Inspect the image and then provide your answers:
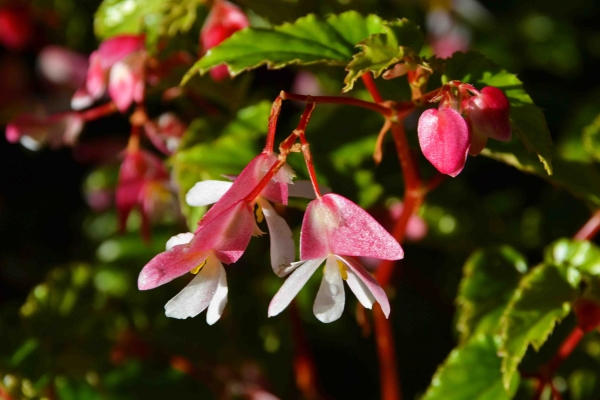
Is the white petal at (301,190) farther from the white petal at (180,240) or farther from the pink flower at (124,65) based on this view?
the pink flower at (124,65)

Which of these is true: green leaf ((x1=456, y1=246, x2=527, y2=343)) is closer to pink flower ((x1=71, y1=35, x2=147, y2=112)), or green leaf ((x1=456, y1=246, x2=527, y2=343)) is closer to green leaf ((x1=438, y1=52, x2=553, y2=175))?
green leaf ((x1=438, y1=52, x2=553, y2=175))

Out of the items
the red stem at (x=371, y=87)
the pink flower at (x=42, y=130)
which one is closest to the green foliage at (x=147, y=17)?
the pink flower at (x=42, y=130)

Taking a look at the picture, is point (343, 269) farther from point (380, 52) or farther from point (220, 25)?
point (220, 25)

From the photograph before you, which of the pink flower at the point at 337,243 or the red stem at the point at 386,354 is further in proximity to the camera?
the red stem at the point at 386,354

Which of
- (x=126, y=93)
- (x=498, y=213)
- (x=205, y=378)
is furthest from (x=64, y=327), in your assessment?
(x=498, y=213)

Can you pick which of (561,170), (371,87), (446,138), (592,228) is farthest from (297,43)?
(592,228)
